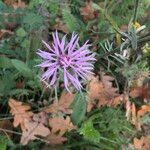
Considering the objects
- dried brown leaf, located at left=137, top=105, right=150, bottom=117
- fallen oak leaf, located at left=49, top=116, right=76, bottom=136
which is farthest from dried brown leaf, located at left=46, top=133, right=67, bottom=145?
dried brown leaf, located at left=137, top=105, right=150, bottom=117

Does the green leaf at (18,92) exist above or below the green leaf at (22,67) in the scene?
below

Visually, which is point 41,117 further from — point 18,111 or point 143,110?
point 143,110

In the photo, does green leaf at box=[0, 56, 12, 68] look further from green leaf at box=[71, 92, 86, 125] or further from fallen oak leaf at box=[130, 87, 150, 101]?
fallen oak leaf at box=[130, 87, 150, 101]

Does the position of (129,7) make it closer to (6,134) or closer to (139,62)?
(139,62)

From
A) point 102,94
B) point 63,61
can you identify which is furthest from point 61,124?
point 63,61

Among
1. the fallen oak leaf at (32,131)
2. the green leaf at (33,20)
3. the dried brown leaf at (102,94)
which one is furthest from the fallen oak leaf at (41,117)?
the green leaf at (33,20)

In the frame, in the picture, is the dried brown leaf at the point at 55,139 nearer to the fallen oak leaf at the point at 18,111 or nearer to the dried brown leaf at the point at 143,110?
the fallen oak leaf at the point at 18,111
